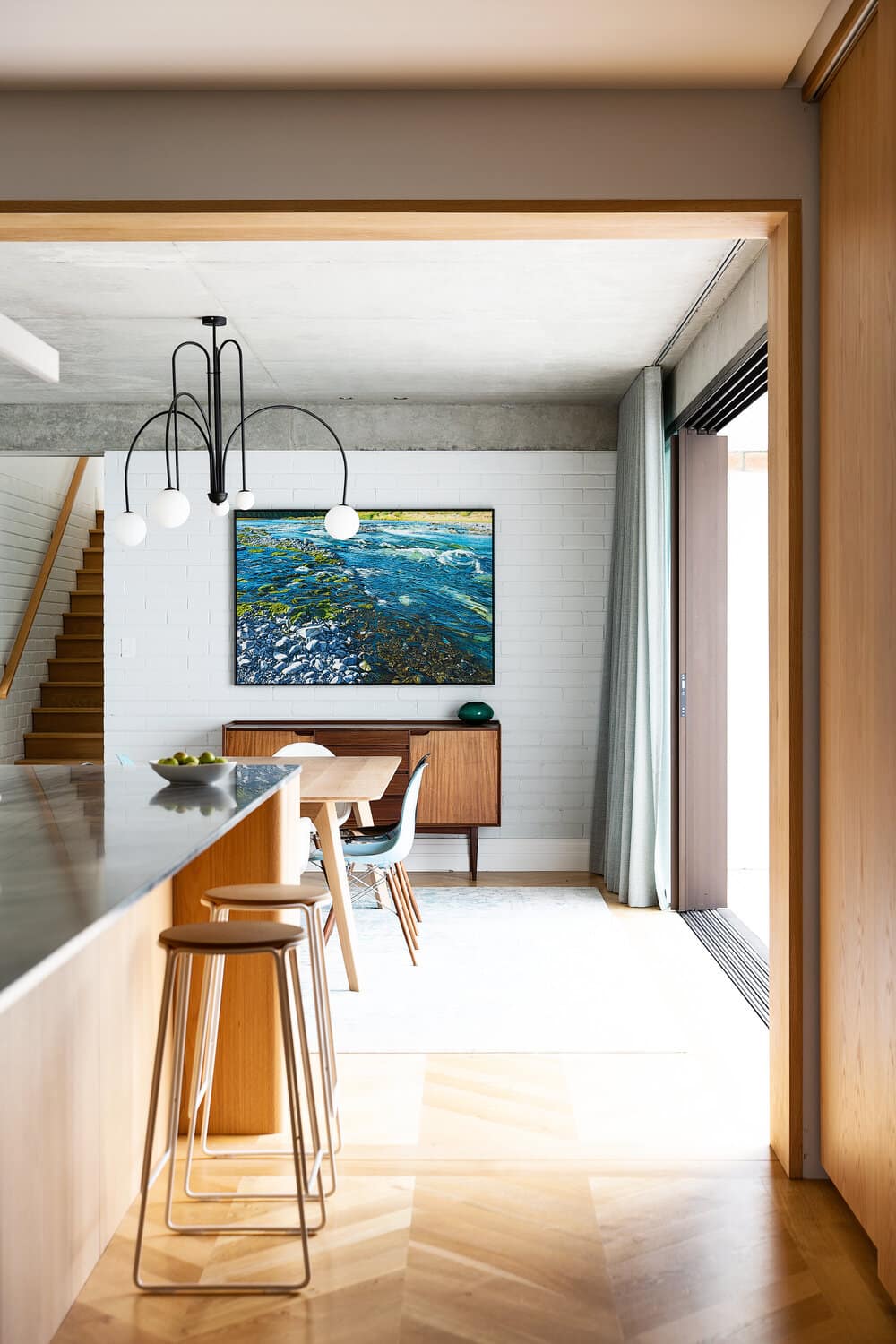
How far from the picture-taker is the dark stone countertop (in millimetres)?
1425

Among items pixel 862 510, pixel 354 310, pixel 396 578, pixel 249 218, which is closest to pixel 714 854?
pixel 396 578

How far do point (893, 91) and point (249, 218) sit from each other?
4.86 feet

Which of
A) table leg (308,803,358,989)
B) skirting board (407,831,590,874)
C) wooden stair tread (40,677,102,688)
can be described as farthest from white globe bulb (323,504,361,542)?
wooden stair tread (40,677,102,688)

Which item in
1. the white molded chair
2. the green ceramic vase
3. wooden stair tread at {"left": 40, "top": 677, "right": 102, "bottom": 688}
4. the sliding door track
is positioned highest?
wooden stair tread at {"left": 40, "top": 677, "right": 102, "bottom": 688}

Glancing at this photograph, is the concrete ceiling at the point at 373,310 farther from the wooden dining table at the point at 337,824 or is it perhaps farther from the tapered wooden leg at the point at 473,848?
the tapered wooden leg at the point at 473,848

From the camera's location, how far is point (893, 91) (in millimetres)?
2285

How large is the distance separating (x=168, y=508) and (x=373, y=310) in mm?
1228

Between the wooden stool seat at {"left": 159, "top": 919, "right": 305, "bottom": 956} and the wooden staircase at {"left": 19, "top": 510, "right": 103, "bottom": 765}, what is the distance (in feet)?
18.9

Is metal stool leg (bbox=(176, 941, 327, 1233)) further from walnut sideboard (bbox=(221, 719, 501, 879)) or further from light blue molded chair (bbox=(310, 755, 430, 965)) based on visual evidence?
walnut sideboard (bbox=(221, 719, 501, 879))

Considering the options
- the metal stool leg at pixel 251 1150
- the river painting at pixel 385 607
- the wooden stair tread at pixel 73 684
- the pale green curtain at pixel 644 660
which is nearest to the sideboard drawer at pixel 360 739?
the river painting at pixel 385 607

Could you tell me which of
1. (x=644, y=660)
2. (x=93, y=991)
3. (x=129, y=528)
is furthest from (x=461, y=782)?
(x=93, y=991)

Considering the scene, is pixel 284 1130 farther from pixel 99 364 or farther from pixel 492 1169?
pixel 99 364

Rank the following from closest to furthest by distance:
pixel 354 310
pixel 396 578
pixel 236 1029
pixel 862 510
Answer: pixel 862 510
pixel 236 1029
pixel 354 310
pixel 396 578

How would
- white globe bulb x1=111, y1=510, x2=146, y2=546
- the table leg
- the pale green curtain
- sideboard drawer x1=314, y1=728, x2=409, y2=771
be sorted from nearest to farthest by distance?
1. the table leg
2. white globe bulb x1=111, y1=510, x2=146, y2=546
3. the pale green curtain
4. sideboard drawer x1=314, y1=728, x2=409, y2=771
